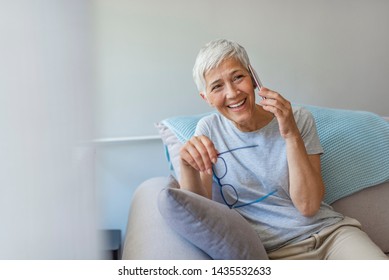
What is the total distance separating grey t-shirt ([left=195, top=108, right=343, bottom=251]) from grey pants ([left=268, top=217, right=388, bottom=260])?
0.01 meters

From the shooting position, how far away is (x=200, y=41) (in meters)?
0.95

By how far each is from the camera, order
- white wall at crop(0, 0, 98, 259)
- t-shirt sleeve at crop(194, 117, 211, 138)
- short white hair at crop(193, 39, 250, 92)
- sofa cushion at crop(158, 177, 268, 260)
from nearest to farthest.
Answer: white wall at crop(0, 0, 98, 259)
sofa cushion at crop(158, 177, 268, 260)
short white hair at crop(193, 39, 250, 92)
t-shirt sleeve at crop(194, 117, 211, 138)

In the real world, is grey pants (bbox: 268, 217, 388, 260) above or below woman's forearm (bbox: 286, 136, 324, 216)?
below

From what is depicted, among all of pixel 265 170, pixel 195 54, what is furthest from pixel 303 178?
pixel 195 54

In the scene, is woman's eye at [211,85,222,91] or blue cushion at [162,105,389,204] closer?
woman's eye at [211,85,222,91]

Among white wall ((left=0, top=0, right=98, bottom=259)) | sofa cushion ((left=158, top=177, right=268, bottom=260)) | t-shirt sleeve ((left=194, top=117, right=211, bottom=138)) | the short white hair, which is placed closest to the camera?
white wall ((left=0, top=0, right=98, bottom=259))

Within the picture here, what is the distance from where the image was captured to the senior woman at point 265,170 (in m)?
0.78

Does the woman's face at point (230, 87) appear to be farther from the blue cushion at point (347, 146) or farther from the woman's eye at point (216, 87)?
the blue cushion at point (347, 146)

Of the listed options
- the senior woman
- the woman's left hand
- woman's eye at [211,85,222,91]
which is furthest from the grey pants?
woman's eye at [211,85,222,91]

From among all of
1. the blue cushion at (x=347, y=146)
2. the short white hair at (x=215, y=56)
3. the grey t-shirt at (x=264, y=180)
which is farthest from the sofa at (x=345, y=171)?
the short white hair at (x=215, y=56)

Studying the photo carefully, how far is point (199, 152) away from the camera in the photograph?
73 cm

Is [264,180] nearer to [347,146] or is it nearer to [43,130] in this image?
[347,146]

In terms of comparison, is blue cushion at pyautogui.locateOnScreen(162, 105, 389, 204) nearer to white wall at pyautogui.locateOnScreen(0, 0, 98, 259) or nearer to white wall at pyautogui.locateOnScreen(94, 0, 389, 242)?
white wall at pyautogui.locateOnScreen(94, 0, 389, 242)

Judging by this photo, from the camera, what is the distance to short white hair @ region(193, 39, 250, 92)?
770 millimetres
